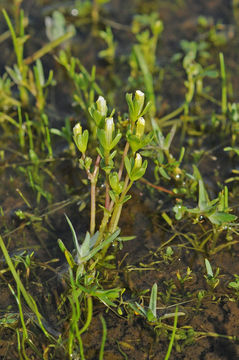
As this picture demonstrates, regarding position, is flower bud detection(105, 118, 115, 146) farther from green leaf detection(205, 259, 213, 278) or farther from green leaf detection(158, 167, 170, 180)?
green leaf detection(205, 259, 213, 278)

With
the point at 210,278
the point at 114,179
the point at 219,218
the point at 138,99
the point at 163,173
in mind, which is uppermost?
the point at 138,99

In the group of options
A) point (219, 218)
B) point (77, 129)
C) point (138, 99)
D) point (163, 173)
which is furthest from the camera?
point (163, 173)

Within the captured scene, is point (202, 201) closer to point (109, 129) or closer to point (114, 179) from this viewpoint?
point (114, 179)

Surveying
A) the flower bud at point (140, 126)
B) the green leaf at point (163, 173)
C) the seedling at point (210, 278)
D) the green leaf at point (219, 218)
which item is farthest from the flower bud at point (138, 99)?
the seedling at point (210, 278)

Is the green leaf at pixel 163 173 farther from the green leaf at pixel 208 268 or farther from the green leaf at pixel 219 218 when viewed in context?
the green leaf at pixel 208 268

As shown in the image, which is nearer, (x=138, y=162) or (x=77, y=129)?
(x=138, y=162)

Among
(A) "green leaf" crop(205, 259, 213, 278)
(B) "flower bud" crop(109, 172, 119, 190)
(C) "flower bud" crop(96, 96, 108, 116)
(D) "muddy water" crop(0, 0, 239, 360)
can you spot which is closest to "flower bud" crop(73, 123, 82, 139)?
(C) "flower bud" crop(96, 96, 108, 116)

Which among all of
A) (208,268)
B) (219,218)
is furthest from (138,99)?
(208,268)

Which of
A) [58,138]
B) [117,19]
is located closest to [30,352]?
[58,138]
